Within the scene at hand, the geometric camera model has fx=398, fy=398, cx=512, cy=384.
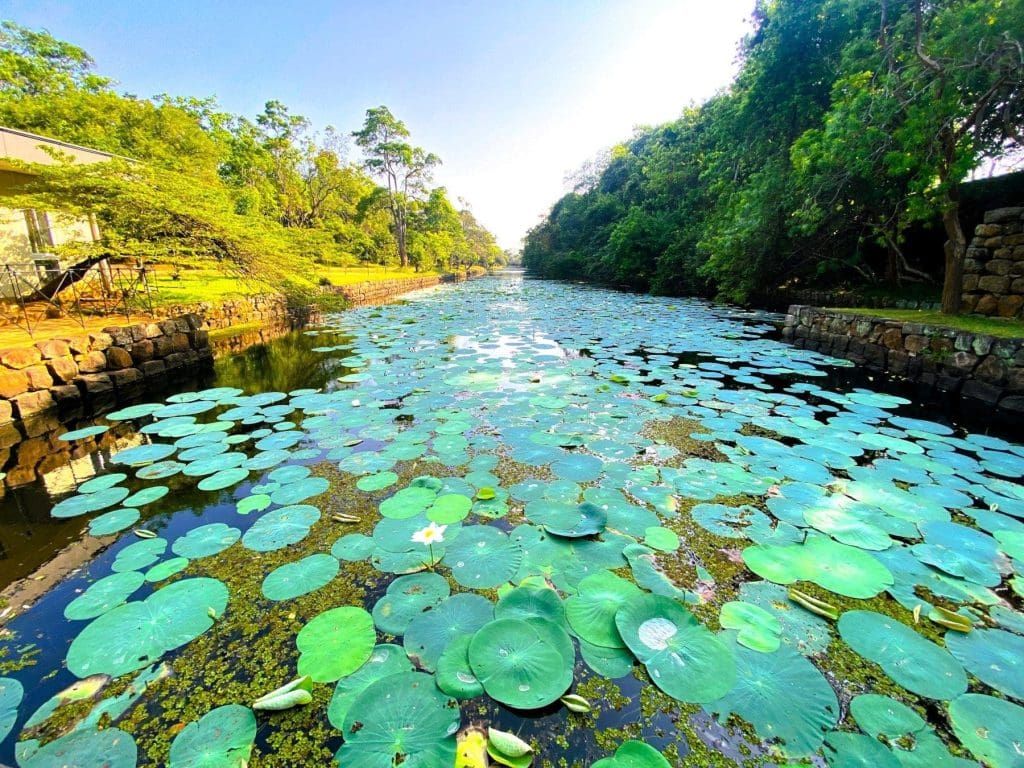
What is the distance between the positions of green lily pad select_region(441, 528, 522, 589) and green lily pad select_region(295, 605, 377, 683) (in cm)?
35

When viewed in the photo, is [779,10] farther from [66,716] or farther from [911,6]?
[66,716]

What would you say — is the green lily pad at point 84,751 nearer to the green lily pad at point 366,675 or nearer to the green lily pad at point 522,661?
the green lily pad at point 366,675

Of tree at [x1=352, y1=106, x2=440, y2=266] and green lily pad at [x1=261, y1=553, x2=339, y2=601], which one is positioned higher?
tree at [x1=352, y1=106, x2=440, y2=266]

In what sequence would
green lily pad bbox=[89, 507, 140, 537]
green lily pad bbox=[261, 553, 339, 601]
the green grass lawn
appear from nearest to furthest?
1. green lily pad bbox=[261, 553, 339, 601]
2. green lily pad bbox=[89, 507, 140, 537]
3. the green grass lawn

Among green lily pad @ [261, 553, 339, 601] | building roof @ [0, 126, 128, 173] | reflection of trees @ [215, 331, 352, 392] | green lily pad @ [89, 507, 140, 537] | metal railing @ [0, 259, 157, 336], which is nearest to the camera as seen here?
green lily pad @ [261, 553, 339, 601]

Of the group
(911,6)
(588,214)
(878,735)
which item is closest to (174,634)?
(878,735)

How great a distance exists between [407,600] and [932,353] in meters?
5.28

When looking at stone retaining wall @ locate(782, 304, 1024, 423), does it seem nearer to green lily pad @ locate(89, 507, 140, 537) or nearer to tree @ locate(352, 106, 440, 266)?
green lily pad @ locate(89, 507, 140, 537)

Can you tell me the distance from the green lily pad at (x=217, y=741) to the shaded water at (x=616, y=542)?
0.15 ft

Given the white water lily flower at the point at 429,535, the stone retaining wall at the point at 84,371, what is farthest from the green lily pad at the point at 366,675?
the stone retaining wall at the point at 84,371

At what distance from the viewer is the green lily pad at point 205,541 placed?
1.64 meters

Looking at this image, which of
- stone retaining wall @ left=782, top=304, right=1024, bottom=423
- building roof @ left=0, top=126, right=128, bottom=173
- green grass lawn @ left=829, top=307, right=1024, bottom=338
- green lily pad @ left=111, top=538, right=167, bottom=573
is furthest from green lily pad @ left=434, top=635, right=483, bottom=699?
building roof @ left=0, top=126, right=128, bottom=173

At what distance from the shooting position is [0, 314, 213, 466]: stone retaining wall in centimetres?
322

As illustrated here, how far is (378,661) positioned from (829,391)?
13.8 feet
